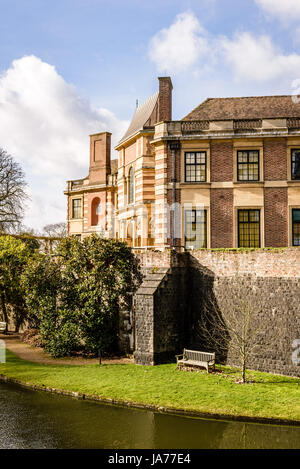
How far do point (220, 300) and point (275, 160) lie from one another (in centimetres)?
924

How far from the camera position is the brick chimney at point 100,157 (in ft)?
129

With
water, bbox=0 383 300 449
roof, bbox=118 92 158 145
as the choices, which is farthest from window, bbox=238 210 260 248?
water, bbox=0 383 300 449

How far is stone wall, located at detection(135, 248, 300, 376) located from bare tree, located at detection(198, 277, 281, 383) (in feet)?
0.14

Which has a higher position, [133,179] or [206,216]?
[133,179]

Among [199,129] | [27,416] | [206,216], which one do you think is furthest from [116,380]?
[199,129]

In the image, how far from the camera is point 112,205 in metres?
38.8

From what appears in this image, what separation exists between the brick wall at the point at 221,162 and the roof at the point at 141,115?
22.5ft

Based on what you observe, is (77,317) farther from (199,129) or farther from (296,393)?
(199,129)

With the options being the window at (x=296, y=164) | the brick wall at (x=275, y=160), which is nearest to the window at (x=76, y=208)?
the brick wall at (x=275, y=160)

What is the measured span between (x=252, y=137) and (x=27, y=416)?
17798mm

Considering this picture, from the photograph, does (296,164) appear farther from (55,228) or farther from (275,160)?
(55,228)

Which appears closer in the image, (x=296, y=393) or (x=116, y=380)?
(x=296, y=393)

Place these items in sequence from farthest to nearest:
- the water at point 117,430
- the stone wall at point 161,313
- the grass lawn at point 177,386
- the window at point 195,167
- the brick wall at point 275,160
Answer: the window at point 195,167 → the brick wall at point 275,160 → the stone wall at point 161,313 → the grass lawn at point 177,386 → the water at point 117,430

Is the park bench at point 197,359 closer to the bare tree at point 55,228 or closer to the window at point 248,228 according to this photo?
the window at point 248,228
